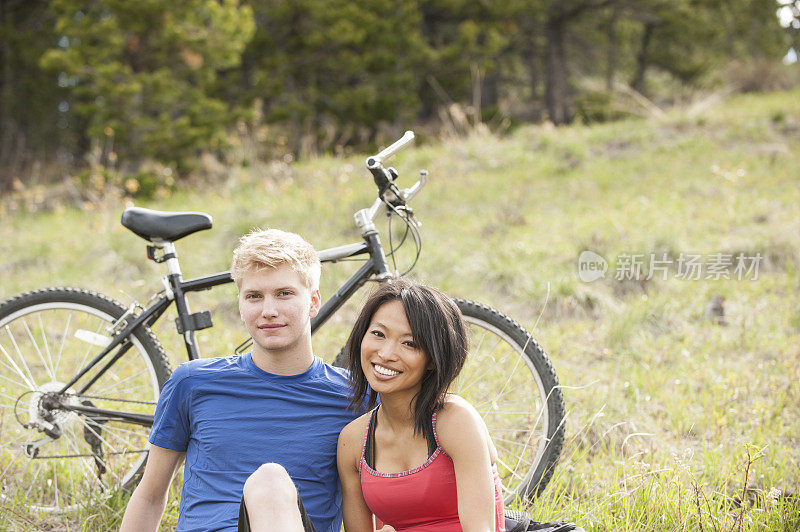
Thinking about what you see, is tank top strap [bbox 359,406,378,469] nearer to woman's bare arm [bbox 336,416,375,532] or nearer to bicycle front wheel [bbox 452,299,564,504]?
woman's bare arm [bbox 336,416,375,532]

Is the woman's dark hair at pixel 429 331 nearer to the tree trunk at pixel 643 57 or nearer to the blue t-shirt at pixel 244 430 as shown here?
the blue t-shirt at pixel 244 430

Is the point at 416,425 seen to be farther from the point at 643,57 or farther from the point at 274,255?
the point at 643,57

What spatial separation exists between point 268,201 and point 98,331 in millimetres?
4270

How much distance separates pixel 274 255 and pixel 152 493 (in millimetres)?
800

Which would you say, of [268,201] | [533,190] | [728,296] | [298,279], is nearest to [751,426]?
[728,296]

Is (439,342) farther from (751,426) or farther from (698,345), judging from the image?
(698,345)

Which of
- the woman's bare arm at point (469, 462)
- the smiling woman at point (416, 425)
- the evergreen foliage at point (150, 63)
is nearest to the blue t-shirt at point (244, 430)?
the smiling woman at point (416, 425)

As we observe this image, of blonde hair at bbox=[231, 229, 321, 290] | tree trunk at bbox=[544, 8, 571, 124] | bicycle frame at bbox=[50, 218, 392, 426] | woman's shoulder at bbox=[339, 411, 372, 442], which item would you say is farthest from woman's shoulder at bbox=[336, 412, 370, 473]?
tree trunk at bbox=[544, 8, 571, 124]

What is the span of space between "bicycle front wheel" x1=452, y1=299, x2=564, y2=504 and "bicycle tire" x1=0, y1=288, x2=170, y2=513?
4.20 ft

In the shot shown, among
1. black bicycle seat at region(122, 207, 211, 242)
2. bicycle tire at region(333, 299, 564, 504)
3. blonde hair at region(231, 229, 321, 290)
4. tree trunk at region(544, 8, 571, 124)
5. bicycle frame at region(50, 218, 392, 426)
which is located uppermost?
tree trunk at region(544, 8, 571, 124)

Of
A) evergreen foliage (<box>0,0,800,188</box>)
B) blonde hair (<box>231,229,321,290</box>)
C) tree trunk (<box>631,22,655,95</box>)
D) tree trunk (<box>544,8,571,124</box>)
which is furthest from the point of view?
tree trunk (<box>631,22,655,95</box>)

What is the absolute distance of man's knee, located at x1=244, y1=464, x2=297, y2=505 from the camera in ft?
5.57

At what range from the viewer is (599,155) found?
833cm

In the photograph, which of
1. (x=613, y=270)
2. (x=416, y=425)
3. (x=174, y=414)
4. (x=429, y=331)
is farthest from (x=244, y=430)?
(x=613, y=270)
